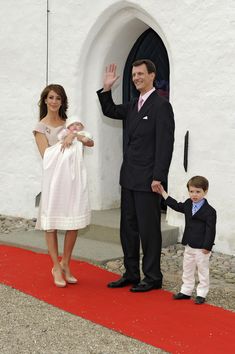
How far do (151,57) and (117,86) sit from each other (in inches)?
23.7

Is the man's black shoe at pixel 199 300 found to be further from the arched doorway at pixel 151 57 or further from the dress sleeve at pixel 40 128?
the arched doorway at pixel 151 57

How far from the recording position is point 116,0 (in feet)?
23.8

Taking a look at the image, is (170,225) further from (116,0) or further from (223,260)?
(116,0)

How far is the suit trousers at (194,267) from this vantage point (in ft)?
→ 14.9

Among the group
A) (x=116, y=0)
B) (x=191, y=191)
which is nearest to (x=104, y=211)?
(x=116, y=0)

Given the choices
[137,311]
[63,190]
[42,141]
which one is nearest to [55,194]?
[63,190]

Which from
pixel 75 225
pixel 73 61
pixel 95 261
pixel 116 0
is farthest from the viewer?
pixel 73 61

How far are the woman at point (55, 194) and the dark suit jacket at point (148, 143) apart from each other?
38cm

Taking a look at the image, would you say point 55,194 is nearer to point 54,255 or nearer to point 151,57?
point 54,255

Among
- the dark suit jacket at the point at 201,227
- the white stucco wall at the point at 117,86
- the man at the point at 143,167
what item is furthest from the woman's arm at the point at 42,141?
the white stucco wall at the point at 117,86

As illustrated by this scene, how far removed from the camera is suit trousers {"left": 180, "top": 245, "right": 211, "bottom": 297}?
454cm

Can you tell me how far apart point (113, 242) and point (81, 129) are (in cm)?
214

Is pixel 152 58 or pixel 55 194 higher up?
pixel 152 58

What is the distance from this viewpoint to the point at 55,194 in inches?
195
